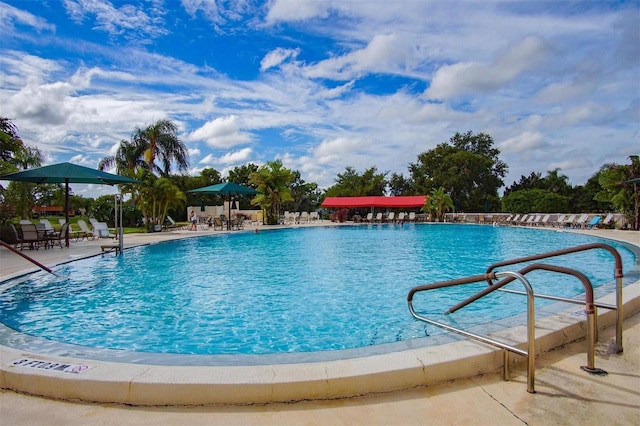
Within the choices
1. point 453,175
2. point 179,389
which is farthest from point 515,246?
point 453,175

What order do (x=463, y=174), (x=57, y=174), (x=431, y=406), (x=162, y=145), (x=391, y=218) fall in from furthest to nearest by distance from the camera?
(x=463, y=174) → (x=391, y=218) → (x=162, y=145) → (x=57, y=174) → (x=431, y=406)

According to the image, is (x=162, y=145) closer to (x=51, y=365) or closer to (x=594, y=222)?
(x=594, y=222)

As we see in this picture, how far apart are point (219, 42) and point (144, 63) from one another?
3.70m

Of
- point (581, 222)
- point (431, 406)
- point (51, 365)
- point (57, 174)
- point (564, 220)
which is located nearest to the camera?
point (431, 406)

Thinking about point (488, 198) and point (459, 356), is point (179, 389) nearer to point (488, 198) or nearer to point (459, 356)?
point (459, 356)

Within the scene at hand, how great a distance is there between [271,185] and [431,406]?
2634cm

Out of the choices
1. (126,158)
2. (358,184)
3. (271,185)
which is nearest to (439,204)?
(271,185)

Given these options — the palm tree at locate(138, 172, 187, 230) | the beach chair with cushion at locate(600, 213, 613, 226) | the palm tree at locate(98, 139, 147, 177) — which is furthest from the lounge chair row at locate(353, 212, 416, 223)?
the palm tree at locate(98, 139, 147, 177)

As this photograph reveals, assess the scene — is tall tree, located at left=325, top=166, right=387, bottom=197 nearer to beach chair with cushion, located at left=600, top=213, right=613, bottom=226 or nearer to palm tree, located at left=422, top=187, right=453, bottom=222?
palm tree, located at left=422, top=187, right=453, bottom=222

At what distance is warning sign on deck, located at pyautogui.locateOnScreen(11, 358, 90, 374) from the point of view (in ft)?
9.26

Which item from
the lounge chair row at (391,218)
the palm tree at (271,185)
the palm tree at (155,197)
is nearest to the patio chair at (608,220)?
the lounge chair row at (391,218)

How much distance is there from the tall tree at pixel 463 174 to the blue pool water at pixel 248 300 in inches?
1394

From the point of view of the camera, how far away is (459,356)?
9.59 ft

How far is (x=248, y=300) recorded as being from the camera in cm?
682
